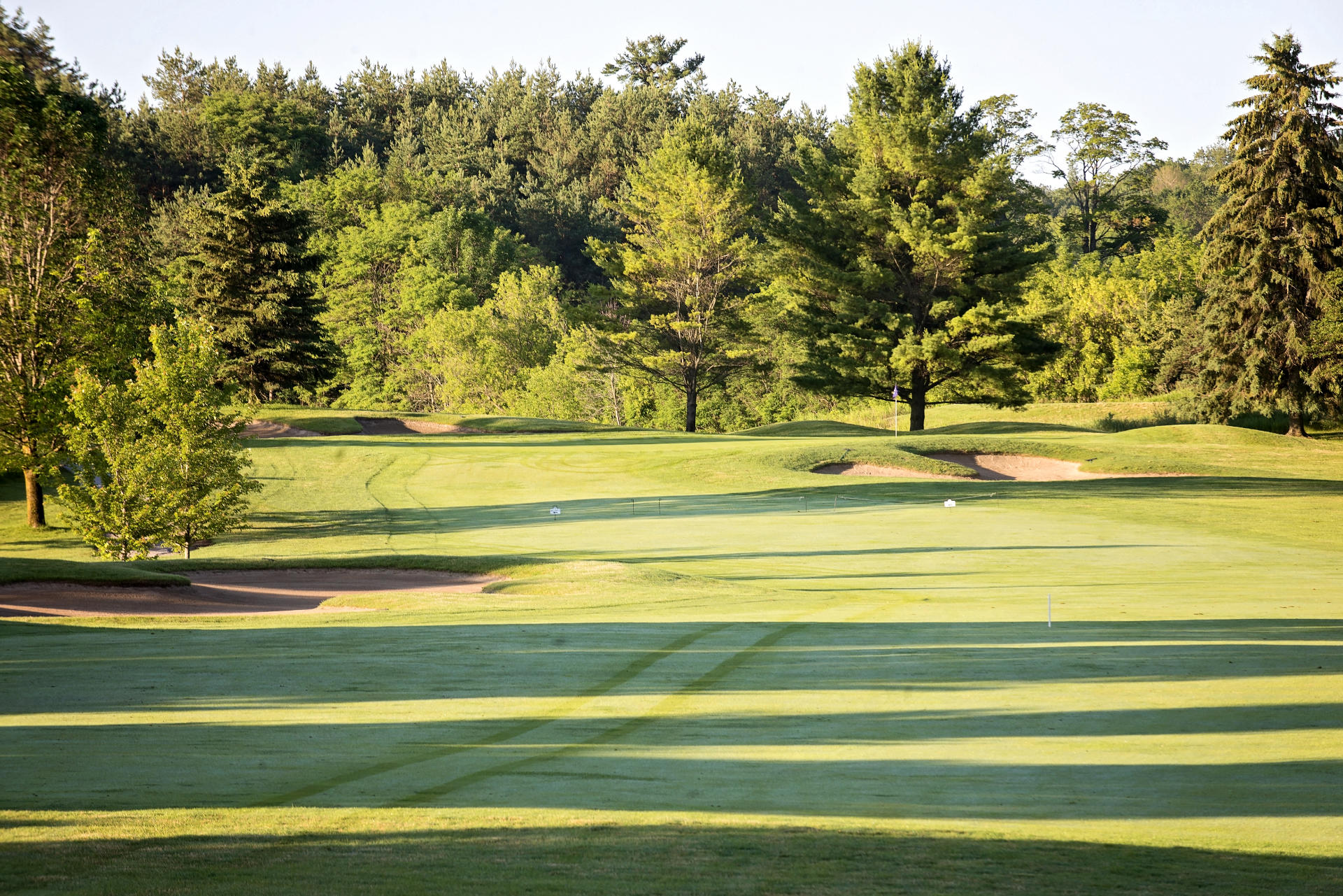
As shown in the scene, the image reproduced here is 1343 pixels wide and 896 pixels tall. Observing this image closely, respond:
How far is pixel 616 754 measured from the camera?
7.07 meters

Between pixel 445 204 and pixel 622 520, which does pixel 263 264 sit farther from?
pixel 445 204

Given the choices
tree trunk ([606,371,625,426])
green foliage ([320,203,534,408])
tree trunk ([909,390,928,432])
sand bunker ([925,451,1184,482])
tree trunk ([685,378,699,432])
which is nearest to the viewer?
sand bunker ([925,451,1184,482])

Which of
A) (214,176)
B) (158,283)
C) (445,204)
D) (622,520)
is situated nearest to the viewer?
(622,520)

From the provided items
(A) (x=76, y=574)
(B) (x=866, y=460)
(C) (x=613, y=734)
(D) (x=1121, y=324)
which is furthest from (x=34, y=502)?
(D) (x=1121, y=324)

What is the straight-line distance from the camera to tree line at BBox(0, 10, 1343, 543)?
27.9 m

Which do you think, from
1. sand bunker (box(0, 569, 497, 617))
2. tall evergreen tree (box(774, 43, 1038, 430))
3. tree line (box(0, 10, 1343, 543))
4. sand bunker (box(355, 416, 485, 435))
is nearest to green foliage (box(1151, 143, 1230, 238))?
tree line (box(0, 10, 1343, 543))

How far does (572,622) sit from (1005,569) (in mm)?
7665

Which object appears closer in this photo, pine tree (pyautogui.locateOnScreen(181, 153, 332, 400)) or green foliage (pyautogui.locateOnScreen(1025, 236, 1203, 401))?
pine tree (pyautogui.locateOnScreen(181, 153, 332, 400))

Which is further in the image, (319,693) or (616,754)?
(319,693)

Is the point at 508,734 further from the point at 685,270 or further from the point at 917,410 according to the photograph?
the point at 685,270

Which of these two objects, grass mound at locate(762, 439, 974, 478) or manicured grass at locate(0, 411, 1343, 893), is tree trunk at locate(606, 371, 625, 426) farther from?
manicured grass at locate(0, 411, 1343, 893)

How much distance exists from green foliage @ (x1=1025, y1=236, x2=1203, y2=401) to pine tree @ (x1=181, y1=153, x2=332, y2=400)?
133 ft

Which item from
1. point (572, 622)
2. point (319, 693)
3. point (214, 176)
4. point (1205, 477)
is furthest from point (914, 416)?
point (214, 176)

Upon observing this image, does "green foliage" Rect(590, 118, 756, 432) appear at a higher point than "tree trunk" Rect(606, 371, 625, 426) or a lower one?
higher
